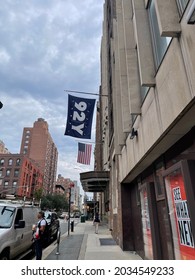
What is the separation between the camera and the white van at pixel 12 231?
606 centimetres

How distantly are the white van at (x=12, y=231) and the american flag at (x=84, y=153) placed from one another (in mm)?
6807

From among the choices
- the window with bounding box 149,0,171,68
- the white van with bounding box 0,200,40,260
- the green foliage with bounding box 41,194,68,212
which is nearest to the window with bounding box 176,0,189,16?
the window with bounding box 149,0,171,68

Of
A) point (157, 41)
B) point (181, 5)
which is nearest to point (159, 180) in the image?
point (157, 41)

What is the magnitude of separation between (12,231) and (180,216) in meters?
5.50

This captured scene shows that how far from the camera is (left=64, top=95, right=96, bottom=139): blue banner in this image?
1013 centimetres

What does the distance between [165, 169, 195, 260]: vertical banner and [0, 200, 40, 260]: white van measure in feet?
15.3

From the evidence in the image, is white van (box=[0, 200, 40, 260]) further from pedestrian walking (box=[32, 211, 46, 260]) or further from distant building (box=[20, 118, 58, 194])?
distant building (box=[20, 118, 58, 194])

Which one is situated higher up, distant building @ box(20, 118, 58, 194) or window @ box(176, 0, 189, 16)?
distant building @ box(20, 118, 58, 194)

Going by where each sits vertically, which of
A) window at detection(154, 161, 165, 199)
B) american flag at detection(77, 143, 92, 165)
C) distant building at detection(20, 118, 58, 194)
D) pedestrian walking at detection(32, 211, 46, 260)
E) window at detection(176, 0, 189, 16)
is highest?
distant building at detection(20, 118, 58, 194)

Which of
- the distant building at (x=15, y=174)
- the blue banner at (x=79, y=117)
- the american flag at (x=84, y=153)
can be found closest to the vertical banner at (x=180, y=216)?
the blue banner at (x=79, y=117)

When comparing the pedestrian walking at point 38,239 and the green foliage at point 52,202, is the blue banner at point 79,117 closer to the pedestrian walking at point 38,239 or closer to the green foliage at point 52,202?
the pedestrian walking at point 38,239
